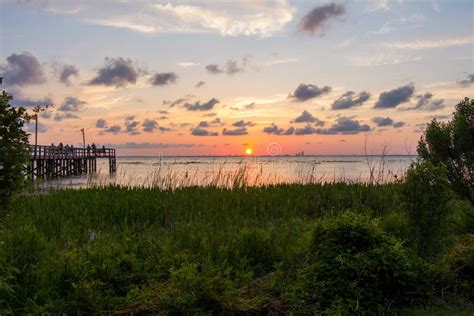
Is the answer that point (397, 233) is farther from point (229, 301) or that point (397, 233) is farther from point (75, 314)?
point (75, 314)

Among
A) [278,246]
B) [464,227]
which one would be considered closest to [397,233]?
[464,227]

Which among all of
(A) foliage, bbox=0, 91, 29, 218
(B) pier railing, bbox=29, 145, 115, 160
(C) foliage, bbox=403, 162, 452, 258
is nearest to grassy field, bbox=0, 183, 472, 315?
(C) foliage, bbox=403, 162, 452, 258

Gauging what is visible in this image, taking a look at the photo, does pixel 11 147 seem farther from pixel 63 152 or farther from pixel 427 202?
pixel 63 152

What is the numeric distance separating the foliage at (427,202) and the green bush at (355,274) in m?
0.91

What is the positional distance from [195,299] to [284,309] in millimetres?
1057

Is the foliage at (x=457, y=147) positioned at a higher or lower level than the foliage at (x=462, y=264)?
higher

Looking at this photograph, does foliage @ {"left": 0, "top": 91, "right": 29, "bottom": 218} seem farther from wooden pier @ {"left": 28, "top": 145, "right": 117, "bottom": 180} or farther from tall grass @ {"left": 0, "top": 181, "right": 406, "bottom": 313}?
wooden pier @ {"left": 28, "top": 145, "right": 117, "bottom": 180}

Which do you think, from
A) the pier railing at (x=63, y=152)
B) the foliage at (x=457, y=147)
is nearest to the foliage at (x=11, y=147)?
the foliage at (x=457, y=147)

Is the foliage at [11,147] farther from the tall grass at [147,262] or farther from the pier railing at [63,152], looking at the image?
the pier railing at [63,152]

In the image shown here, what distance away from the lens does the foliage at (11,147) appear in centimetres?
454

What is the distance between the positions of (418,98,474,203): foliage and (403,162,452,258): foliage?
260cm

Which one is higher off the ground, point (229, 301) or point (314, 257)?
point (314, 257)

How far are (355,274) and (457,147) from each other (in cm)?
501

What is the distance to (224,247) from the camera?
6.93 metres
